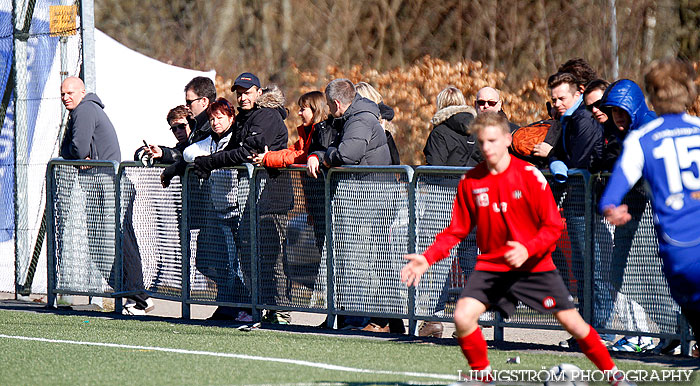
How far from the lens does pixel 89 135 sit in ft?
38.9

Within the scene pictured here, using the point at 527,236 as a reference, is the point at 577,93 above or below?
above

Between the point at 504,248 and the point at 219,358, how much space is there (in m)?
2.54

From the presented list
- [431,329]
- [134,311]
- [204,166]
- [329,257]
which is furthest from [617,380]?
[134,311]

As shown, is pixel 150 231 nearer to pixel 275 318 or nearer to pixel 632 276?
pixel 275 318

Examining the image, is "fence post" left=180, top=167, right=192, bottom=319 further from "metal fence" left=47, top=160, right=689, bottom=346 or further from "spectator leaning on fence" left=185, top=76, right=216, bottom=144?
"spectator leaning on fence" left=185, top=76, right=216, bottom=144

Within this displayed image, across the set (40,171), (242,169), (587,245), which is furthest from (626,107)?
(40,171)

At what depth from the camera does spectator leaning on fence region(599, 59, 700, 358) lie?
5715mm

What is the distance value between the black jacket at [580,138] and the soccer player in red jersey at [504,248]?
2.14m

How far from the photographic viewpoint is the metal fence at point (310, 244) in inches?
335

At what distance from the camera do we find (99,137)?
12.0 metres

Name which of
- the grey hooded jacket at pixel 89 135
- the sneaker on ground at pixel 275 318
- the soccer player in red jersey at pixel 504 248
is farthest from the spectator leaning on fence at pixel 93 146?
the soccer player in red jersey at pixel 504 248

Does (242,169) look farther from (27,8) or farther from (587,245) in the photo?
(27,8)

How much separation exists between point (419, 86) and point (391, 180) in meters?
11.8

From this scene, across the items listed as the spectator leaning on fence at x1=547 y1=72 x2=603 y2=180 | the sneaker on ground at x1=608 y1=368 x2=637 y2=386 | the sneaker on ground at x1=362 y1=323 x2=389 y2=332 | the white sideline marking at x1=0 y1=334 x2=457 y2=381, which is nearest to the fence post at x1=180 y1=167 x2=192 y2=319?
the white sideline marking at x1=0 y1=334 x2=457 y2=381
